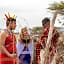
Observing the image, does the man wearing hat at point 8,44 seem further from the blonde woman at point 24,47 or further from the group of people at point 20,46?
the blonde woman at point 24,47

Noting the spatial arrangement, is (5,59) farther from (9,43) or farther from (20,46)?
(20,46)

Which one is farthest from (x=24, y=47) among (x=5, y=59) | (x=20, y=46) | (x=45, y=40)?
(x=5, y=59)

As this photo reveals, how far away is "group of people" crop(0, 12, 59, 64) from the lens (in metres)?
6.20

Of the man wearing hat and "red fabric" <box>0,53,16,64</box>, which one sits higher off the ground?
the man wearing hat

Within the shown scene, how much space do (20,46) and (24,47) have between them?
8 centimetres

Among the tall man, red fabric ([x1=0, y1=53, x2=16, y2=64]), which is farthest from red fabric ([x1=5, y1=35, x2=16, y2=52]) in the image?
the tall man

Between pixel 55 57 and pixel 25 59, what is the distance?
39.8 inches

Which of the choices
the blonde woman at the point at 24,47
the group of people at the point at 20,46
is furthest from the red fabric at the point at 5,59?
the blonde woman at the point at 24,47

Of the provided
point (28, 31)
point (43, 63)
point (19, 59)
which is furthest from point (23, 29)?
point (43, 63)

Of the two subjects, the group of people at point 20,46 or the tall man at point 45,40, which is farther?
the tall man at point 45,40

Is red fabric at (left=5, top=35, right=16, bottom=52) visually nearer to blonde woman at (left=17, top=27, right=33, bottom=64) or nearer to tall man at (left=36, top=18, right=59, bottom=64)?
blonde woman at (left=17, top=27, right=33, bottom=64)

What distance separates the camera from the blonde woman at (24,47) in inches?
272

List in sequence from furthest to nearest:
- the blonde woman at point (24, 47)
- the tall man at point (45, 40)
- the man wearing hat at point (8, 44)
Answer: the blonde woman at point (24, 47) → the tall man at point (45, 40) → the man wearing hat at point (8, 44)

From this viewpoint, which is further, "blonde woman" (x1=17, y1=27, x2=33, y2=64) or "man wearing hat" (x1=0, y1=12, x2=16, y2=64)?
"blonde woman" (x1=17, y1=27, x2=33, y2=64)
